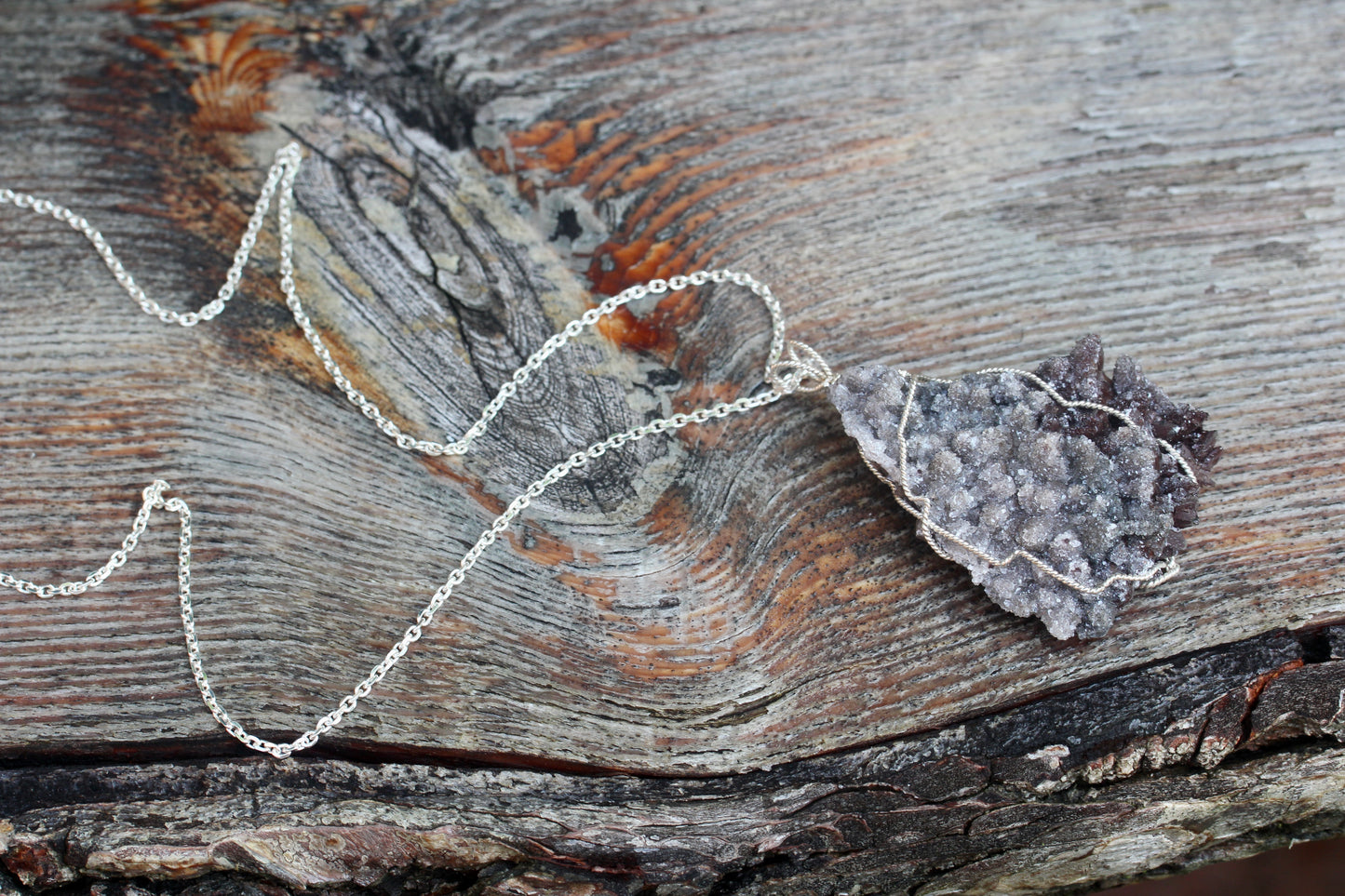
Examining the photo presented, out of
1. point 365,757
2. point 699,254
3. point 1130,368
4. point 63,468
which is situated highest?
point 699,254

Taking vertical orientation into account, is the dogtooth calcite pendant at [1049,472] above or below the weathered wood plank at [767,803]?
above

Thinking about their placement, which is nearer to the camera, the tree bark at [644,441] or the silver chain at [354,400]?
the tree bark at [644,441]

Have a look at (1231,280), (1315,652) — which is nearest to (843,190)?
(1231,280)

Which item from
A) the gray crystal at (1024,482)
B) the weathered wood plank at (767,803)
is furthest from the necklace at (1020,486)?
the weathered wood plank at (767,803)

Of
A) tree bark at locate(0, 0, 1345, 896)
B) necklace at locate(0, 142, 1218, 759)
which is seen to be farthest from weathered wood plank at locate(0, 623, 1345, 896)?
necklace at locate(0, 142, 1218, 759)

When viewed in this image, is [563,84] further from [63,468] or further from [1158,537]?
[1158,537]

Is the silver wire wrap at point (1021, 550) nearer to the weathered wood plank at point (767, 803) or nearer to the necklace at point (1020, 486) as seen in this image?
the necklace at point (1020, 486)

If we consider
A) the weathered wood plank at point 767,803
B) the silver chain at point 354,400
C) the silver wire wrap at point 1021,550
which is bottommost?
the weathered wood plank at point 767,803
